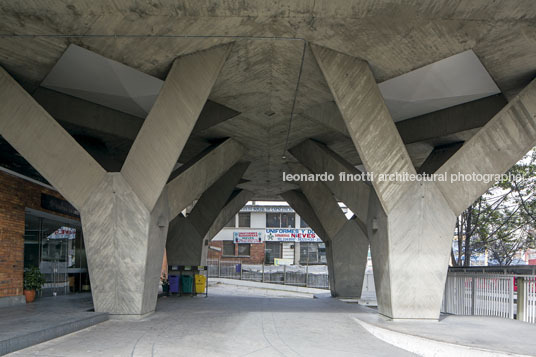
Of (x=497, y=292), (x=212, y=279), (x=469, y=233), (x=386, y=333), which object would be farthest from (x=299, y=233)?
(x=386, y=333)

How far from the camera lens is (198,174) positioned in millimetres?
18688

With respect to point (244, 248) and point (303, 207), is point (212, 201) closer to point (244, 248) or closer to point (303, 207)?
point (303, 207)

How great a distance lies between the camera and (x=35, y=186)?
17.3 m

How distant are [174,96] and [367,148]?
5.72 meters

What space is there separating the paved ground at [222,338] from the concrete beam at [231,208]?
63.9ft

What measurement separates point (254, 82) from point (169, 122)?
13.5 feet

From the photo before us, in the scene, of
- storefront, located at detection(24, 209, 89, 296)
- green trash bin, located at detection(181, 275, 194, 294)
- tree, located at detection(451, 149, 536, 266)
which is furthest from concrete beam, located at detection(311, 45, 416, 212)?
tree, located at detection(451, 149, 536, 266)

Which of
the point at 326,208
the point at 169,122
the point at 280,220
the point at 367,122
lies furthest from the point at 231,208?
the point at 280,220

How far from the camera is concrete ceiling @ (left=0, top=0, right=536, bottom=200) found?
1150cm

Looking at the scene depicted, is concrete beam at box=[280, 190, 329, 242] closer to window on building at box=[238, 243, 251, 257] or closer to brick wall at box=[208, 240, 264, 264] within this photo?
brick wall at box=[208, 240, 264, 264]

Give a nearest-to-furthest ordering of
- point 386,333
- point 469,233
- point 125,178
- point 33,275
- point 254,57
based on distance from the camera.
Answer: point 386,333, point 125,178, point 254,57, point 33,275, point 469,233

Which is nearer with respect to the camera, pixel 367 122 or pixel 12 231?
pixel 367 122

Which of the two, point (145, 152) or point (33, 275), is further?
point (33, 275)

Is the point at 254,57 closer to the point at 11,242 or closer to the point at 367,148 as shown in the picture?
the point at 367,148
